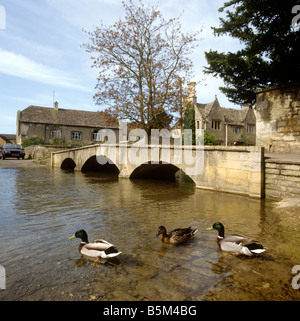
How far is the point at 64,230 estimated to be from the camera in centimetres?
540

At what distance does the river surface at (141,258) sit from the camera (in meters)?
3.02

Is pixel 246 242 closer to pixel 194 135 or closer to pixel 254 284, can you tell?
pixel 254 284

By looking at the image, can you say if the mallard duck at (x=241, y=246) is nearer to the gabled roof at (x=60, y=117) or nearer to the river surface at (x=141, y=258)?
the river surface at (x=141, y=258)

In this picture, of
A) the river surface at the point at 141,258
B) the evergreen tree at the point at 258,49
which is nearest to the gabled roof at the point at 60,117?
the evergreen tree at the point at 258,49

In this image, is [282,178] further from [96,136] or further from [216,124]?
[96,136]

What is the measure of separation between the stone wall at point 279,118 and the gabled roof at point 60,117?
29936 mm

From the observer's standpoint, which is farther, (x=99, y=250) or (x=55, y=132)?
(x=55, y=132)

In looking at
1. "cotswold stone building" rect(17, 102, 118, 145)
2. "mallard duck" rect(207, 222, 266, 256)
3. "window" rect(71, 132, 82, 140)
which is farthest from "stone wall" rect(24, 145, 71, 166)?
"mallard duck" rect(207, 222, 266, 256)

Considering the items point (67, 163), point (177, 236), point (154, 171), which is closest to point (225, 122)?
point (67, 163)

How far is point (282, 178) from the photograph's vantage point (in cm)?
820

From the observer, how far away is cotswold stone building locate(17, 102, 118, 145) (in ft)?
130

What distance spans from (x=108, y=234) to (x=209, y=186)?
6732 mm

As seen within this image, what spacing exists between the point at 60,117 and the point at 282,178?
133 ft

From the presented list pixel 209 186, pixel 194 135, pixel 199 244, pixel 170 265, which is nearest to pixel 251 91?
pixel 209 186
